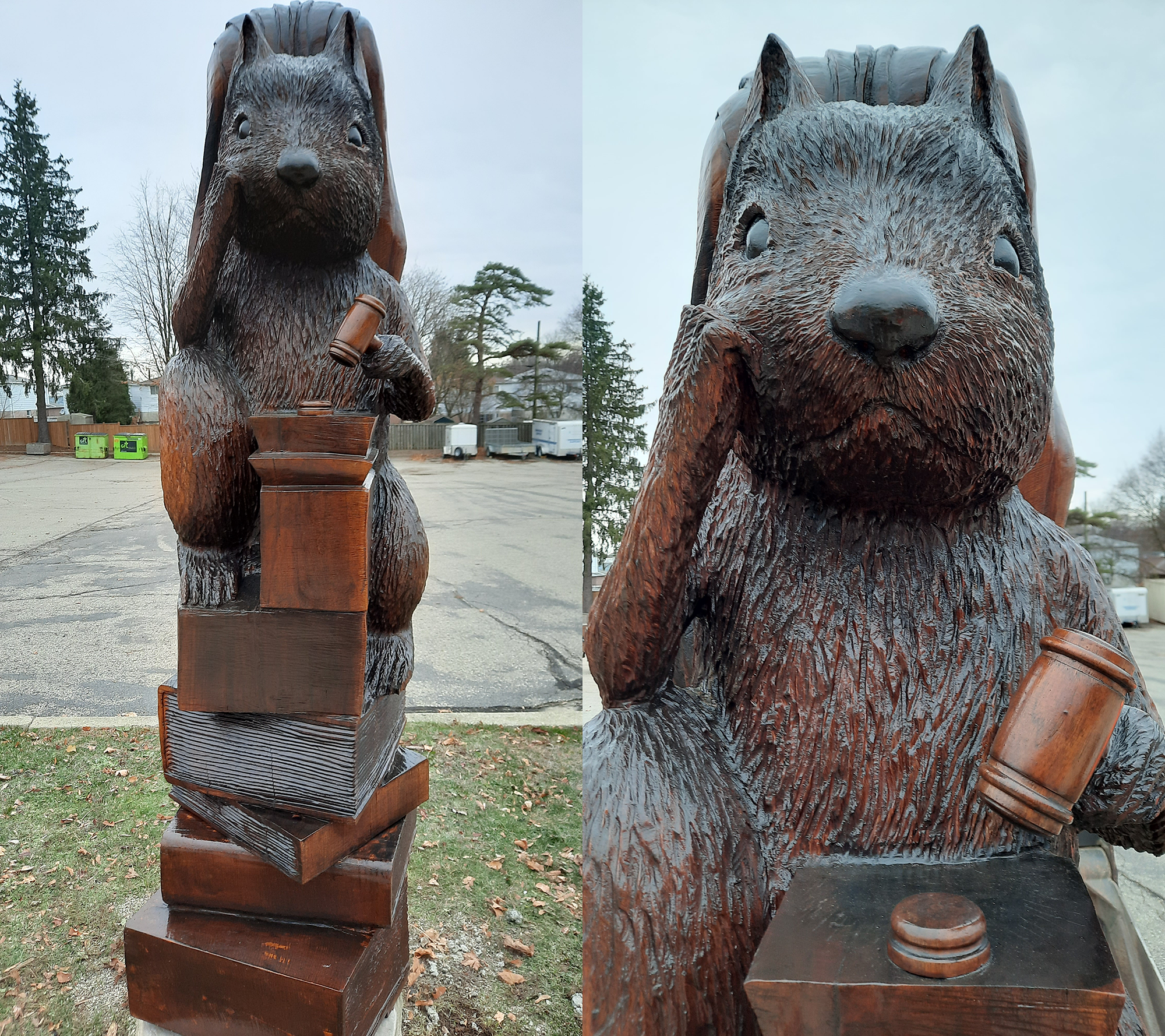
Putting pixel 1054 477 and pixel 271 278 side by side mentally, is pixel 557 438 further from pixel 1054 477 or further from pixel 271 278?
pixel 1054 477

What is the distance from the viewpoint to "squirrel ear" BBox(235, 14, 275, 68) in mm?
1343

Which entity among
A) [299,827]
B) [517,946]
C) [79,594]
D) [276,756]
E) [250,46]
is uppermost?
[250,46]

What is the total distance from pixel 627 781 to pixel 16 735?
3.91m

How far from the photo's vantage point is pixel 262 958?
1449 mm

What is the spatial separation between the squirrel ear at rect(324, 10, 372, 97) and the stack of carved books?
612 millimetres

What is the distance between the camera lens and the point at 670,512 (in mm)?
791

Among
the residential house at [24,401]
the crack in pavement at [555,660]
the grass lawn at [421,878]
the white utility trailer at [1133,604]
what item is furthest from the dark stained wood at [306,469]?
the white utility trailer at [1133,604]

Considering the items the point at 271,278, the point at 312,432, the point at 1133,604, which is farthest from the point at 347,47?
the point at 1133,604

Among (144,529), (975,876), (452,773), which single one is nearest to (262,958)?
(975,876)

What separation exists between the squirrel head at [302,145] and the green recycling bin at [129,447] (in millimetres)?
2443

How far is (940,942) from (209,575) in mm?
1226

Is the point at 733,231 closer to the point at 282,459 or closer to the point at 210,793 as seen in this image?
the point at 282,459

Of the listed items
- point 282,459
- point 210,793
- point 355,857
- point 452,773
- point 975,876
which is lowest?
point 452,773

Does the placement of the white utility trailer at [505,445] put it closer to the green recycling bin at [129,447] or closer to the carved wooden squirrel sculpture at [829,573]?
the green recycling bin at [129,447]
